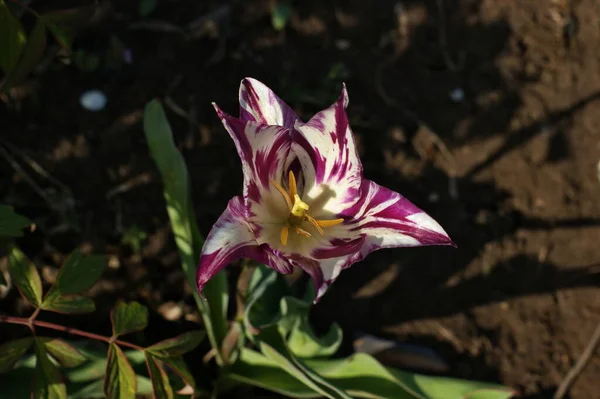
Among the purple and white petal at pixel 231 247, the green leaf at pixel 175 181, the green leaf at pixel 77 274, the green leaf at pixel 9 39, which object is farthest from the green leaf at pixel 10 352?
the green leaf at pixel 9 39

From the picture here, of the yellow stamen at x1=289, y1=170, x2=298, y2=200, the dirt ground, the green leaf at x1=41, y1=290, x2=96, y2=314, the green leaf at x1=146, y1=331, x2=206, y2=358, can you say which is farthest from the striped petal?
the dirt ground

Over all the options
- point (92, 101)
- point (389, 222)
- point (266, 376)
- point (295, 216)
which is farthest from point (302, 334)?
point (92, 101)

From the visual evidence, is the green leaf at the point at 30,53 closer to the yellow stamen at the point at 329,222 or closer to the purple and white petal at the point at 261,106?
the purple and white petal at the point at 261,106

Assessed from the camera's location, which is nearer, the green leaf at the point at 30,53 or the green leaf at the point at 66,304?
the green leaf at the point at 66,304

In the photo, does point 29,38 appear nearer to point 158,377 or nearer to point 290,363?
point 158,377

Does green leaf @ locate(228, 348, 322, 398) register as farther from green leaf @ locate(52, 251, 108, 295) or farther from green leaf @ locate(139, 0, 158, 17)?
green leaf @ locate(139, 0, 158, 17)
